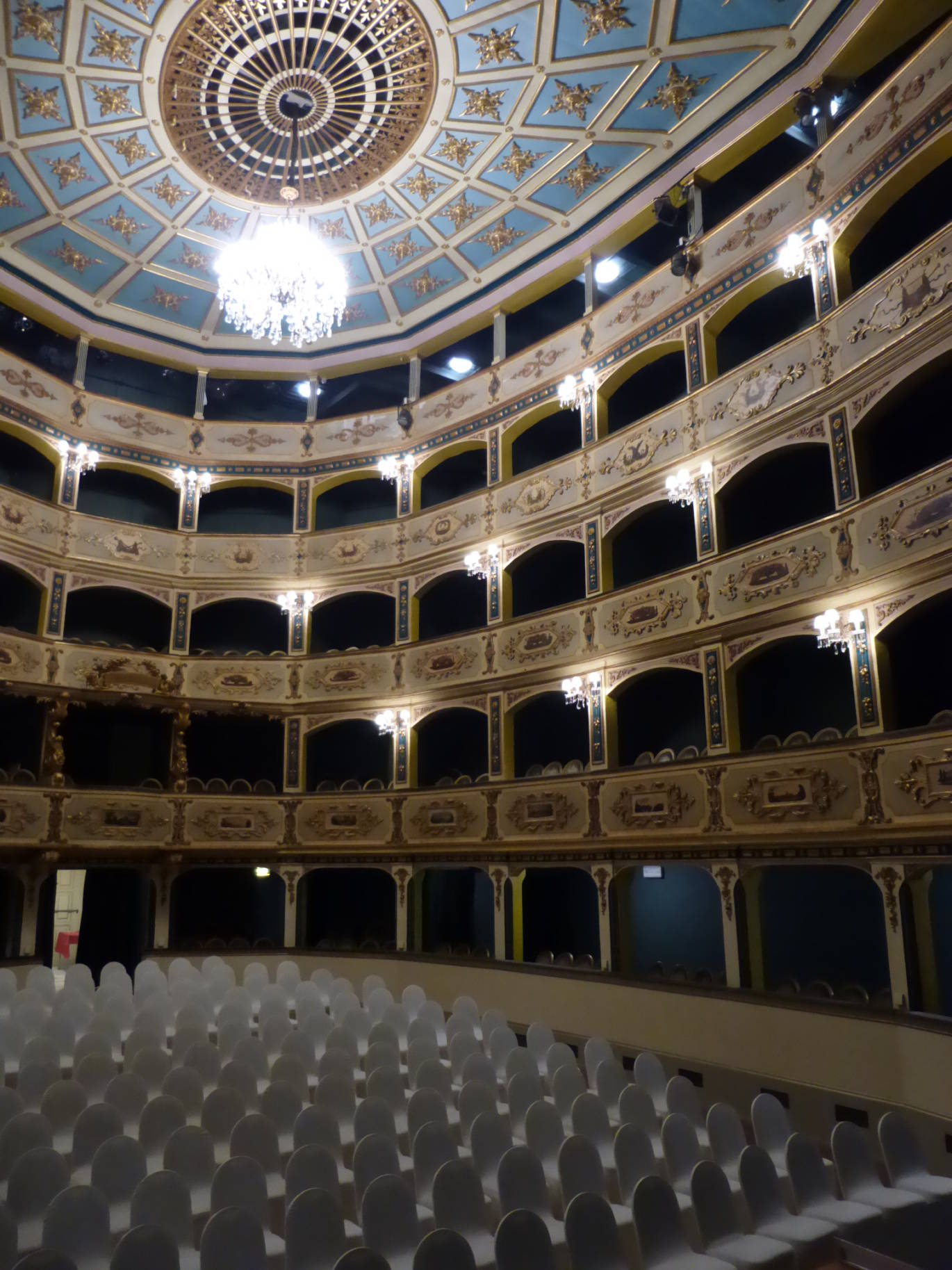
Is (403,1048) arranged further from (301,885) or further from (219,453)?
(219,453)

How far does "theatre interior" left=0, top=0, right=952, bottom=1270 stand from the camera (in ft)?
18.2

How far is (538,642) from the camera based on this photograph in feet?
44.6

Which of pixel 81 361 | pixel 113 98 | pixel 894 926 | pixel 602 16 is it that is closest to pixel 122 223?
pixel 113 98

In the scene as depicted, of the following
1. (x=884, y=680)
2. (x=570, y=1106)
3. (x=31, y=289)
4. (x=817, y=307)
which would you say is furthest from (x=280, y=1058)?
(x=31, y=289)

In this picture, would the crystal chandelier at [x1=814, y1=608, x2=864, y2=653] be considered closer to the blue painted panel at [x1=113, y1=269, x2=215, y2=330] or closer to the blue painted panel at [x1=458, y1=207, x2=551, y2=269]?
the blue painted panel at [x1=458, y1=207, x2=551, y2=269]

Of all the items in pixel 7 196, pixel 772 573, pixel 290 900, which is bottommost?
pixel 290 900

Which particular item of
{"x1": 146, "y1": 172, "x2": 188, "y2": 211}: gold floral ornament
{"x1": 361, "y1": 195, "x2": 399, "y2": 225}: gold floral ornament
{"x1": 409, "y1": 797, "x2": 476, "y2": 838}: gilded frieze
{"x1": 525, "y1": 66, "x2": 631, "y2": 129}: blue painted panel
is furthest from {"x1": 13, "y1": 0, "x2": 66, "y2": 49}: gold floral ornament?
{"x1": 409, "y1": 797, "x2": 476, "y2": 838}: gilded frieze

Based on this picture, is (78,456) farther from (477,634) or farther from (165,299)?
(477,634)

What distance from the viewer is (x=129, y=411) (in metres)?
16.6

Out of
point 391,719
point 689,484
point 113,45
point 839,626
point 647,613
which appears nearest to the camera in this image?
point 839,626

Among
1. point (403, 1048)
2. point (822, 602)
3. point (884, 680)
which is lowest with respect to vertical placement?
point (403, 1048)

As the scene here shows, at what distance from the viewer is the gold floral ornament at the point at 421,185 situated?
1316cm

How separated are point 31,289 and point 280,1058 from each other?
43.4 ft

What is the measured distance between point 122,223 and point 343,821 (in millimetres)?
9825
